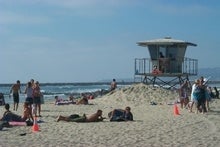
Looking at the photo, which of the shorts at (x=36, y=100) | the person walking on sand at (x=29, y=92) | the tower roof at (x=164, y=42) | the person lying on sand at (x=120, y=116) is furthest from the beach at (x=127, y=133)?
the tower roof at (x=164, y=42)

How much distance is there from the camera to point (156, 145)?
13297 mm

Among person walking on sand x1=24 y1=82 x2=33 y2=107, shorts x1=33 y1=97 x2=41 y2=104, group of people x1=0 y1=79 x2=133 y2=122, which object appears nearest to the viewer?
group of people x1=0 y1=79 x2=133 y2=122

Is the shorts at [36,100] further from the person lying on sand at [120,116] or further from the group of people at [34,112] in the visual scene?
the person lying on sand at [120,116]

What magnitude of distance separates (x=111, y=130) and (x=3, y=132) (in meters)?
3.28

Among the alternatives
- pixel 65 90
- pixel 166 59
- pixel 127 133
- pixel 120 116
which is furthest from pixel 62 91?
pixel 127 133

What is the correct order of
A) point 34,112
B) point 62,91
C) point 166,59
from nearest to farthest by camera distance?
point 34,112, point 166,59, point 62,91

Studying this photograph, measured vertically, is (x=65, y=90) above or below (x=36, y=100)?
below

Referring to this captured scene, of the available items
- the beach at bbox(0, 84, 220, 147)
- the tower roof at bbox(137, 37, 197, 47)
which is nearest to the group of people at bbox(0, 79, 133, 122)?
the beach at bbox(0, 84, 220, 147)

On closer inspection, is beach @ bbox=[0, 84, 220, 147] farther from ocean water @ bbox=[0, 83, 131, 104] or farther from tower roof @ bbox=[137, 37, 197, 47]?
tower roof @ bbox=[137, 37, 197, 47]

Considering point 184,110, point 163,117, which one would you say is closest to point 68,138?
point 163,117

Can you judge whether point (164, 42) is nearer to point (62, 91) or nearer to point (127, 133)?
point (127, 133)

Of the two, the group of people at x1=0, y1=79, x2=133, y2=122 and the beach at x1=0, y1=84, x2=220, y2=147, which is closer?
the beach at x1=0, y1=84, x2=220, y2=147

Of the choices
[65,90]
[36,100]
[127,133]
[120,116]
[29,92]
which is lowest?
[127,133]

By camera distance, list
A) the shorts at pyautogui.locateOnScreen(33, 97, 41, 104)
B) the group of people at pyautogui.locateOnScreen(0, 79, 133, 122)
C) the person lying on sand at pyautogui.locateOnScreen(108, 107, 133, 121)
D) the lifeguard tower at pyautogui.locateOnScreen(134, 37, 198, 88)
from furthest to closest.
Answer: the lifeguard tower at pyautogui.locateOnScreen(134, 37, 198, 88)
the shorts at pyautogui.locateOnScreen(33, 97, 41, 104)
the person lying on sand at pyautogui.locateOnScreen(108, 107, 133, 121)
the group of people at pyautogui.locateOnScreen(0, 79, 133, 122)
